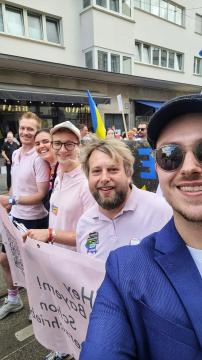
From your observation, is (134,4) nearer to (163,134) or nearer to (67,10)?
(67,10)

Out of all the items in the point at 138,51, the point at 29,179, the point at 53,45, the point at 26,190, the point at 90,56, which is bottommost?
the point at 26,190

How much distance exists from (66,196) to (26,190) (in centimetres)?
80

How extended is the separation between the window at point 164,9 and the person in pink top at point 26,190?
53.7 ft

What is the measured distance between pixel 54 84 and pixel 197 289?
13.6 meters

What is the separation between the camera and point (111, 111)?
15.9 meters

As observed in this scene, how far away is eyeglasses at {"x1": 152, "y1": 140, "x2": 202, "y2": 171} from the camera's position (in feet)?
3.36

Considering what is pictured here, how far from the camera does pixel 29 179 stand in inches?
118

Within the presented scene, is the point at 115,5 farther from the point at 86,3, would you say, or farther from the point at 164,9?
the point at 164,9

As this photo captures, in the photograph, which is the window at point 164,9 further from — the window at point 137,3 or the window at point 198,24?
the window at point 198,24

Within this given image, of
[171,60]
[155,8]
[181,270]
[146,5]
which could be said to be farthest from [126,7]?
[181,270]

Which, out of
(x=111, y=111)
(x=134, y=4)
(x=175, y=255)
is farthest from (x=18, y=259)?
(x=134, y=4)

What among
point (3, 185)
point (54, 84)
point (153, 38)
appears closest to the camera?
point (3, 185)

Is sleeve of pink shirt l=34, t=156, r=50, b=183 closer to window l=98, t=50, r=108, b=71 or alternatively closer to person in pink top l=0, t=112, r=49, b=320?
person in pink top l=0, t=112, r=49, b=320

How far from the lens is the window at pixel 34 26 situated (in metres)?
13.0
